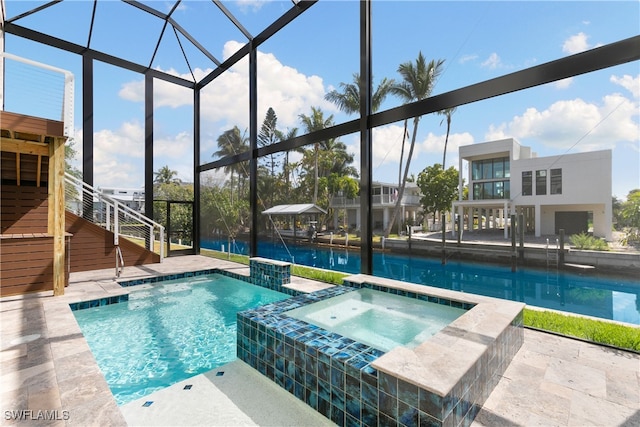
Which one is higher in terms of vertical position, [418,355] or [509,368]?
[418,355]

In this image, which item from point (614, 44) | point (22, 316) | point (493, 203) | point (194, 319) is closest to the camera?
point (614, 44)

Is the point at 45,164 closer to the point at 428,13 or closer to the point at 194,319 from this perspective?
the point at 194,319

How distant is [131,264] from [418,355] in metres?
7.48

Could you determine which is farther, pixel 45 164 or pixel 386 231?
pixel 386 231

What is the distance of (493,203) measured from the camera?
16.6 meters

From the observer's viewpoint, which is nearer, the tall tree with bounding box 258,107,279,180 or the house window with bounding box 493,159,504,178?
the house window with bounding box 493,159,504,178

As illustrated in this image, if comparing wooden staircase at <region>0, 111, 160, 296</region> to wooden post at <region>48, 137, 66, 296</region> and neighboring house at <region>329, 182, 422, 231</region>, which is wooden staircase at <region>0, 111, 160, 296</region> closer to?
wooden post at <region>48, 137, 66, 296</region>

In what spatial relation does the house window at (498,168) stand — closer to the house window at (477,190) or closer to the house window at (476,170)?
the house window at (476,170)

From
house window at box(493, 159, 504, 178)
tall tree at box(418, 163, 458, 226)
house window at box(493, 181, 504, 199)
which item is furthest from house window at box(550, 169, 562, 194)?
tall tree at box(418, 163, 458, 226)

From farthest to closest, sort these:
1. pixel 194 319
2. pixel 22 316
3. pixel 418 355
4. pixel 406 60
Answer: pixel 406 60
pixel 194 319
pixel 22 316
pixel 418 355

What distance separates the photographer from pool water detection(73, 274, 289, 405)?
277 cm

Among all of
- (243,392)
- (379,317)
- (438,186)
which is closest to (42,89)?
(243,392)

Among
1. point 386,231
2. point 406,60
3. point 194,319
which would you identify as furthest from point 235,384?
point 386,231

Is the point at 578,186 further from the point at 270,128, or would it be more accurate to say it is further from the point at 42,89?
the point at 42,89
